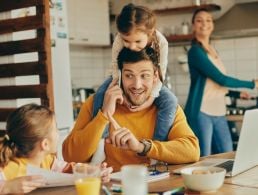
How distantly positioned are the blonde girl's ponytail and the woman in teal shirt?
2051 mm

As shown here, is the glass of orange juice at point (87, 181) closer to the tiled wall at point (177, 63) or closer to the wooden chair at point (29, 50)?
the wooden chair at point (29, 50)

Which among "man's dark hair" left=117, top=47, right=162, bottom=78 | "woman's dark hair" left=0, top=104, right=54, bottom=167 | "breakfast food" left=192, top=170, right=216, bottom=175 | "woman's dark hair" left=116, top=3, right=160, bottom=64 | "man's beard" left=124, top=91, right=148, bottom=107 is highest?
"woman's dark hair" left=116, top=3, right=160, bottom=64

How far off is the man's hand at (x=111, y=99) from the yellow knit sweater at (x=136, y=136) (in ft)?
0.12

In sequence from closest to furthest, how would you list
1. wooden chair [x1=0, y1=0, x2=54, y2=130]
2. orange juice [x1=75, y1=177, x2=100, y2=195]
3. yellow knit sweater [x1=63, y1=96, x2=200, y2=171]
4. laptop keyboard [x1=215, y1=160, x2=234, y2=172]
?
orange juice [x1=75, y1=177, x2=100, y2=195], laptop keyboard [x1=215, y1=160, x2=234, y2=172], yellow knit sweater [x1=63, y1=96, x2=200, y2=171], wooden chair [x1=0, y1=0, x2=54, y2=130]

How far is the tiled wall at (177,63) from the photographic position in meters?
4.59

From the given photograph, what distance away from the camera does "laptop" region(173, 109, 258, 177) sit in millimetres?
1598

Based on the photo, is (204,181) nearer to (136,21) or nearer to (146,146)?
(146,146)

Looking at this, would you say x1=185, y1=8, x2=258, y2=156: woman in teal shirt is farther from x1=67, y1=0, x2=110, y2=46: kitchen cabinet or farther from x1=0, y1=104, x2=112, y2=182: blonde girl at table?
x1=0, y1=104, x2=112, y2=182: blonde girl at table

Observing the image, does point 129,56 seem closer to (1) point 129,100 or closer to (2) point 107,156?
(1) point 129,100

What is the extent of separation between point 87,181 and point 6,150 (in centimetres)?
49

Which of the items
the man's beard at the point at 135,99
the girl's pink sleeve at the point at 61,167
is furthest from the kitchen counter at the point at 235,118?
the girl's pink sleeve at the point at 61,167

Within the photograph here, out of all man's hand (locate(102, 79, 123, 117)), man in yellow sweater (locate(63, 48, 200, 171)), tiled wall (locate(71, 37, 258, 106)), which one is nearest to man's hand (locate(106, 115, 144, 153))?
man in yellow sweater (locate(63, 48, 200, 171))

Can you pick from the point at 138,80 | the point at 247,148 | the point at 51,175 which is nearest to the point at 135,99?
the point at 138,80

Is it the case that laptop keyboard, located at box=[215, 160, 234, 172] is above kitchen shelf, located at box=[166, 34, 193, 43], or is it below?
below
